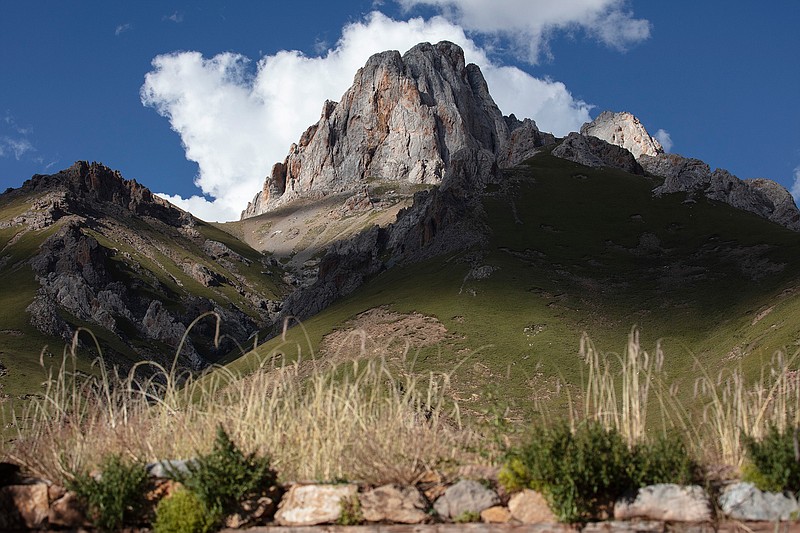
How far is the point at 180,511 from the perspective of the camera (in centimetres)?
933

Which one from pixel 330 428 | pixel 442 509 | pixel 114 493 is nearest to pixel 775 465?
pixel 442 509

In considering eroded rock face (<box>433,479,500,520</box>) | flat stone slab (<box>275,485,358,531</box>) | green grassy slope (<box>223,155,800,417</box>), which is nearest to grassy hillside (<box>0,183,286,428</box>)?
green grassy slope (<box>223,155,800,417</box>)

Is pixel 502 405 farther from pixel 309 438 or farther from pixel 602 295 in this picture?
pixel 602 295

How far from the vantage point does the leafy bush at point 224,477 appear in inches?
366

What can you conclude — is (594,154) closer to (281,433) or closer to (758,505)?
(281,433)

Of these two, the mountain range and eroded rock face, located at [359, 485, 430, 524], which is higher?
the mountain range

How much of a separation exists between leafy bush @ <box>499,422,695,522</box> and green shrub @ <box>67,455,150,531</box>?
15.8 feet

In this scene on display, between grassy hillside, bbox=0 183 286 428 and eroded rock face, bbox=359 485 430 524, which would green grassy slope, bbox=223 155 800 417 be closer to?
grassy hillside, bbox=0 183 286 428

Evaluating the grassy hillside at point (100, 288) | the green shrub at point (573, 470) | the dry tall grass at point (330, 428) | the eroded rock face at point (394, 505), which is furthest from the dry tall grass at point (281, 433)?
the grassy hillside at point (100, 288)

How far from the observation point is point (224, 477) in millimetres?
9383

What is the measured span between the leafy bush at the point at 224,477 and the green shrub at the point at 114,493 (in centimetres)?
52

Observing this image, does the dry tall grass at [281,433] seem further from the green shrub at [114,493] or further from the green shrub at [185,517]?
the green shrub at [185,517]

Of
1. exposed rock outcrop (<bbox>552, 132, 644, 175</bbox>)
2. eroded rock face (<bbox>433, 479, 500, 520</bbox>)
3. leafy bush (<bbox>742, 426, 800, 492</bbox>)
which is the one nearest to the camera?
leafy bush (<bbox>742, 426, 800, 492</bbox>)

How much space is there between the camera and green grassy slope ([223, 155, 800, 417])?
58.1 m
